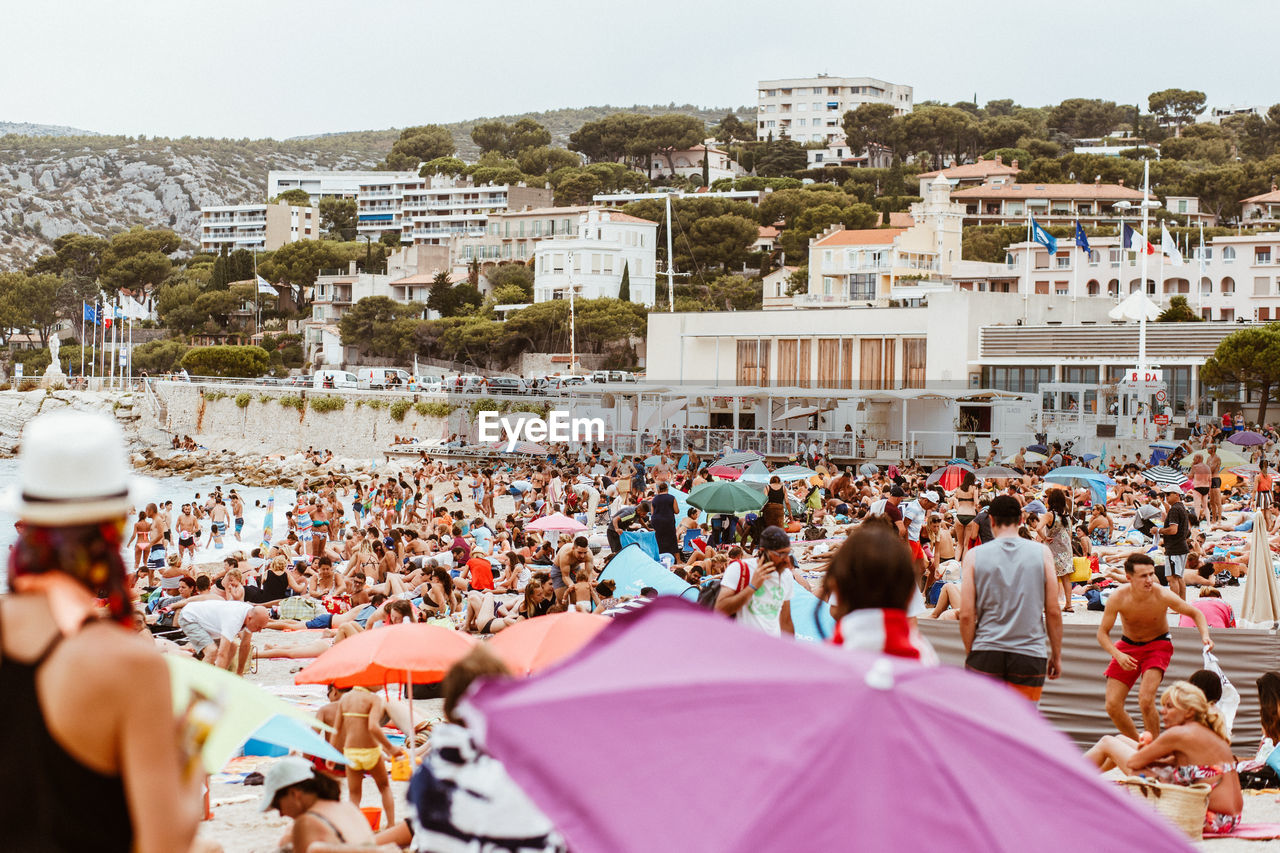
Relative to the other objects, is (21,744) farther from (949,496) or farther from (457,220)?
(457,220)

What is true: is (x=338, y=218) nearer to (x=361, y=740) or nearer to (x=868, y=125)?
(x=868, y=125)

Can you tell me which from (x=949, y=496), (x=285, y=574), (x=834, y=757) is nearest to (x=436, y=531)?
(x=285, y=574)

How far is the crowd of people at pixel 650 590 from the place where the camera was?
3.02 meters

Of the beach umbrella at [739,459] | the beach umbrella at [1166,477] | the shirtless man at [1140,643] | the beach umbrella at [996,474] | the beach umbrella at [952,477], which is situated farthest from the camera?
the beach umbrella at [739,459]

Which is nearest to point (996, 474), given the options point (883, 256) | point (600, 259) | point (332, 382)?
point (332, 382)

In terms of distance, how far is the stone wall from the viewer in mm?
44812

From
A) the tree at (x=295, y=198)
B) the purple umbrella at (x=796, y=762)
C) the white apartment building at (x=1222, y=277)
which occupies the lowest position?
the purple umbrella at (x=796, y=762)

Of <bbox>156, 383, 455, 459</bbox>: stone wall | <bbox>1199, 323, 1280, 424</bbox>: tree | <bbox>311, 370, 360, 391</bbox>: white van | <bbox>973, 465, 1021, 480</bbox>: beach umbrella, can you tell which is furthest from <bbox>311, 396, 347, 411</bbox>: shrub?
<bbox>973, 465, 1021, 480</bbox>: beach umbrella

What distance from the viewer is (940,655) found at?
23.3 ft

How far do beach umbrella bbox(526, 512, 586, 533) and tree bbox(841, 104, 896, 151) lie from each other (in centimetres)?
9494

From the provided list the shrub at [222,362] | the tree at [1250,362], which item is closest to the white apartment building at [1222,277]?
the tree at [1250,362]

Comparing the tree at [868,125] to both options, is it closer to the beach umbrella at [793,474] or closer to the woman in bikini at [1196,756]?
the beach umbrella at [793,474]

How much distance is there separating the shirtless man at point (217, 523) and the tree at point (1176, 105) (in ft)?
375

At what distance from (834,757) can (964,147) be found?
11021 centimetres
